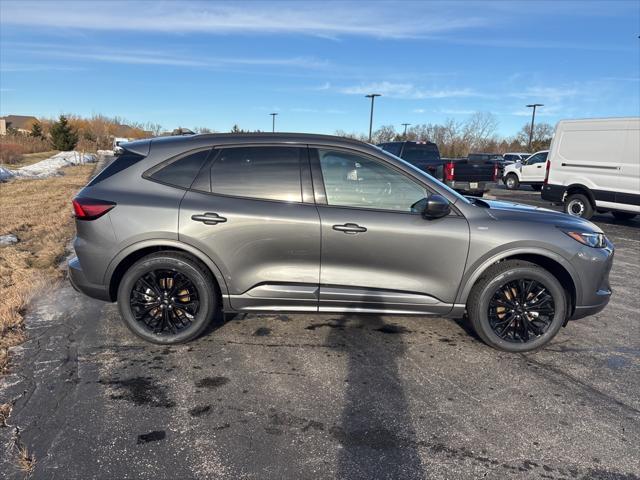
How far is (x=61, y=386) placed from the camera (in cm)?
329

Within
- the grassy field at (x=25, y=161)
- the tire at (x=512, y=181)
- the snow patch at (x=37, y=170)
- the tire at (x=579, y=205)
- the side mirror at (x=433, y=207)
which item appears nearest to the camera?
the side mirror at (x=433, y=207)

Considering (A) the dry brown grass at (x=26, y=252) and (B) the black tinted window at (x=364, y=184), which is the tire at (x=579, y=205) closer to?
(B) the black tinted window at (x=364, y=184)

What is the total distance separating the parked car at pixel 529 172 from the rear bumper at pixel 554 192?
9518 millimetres

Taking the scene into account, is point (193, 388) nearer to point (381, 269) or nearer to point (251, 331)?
point (251, 331)

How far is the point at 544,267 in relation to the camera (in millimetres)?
4078

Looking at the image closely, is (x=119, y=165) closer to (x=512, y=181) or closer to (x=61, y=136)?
(x=512, y=181)

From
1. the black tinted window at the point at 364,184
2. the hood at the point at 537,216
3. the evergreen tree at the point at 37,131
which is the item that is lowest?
the hood at the point at 537,216

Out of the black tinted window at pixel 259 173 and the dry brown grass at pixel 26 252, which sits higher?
the black tinted window at pixel 259 173

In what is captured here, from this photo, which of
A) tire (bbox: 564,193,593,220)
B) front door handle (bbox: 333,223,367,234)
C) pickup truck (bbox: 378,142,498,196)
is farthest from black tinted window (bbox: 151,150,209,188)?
tire (bbox: 564,193,593,220)

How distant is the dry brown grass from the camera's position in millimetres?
4359

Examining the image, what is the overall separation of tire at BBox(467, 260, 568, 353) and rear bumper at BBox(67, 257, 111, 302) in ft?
10.4

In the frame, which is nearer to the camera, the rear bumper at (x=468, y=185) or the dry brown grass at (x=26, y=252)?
the dry brown grass at (x=26, y=252)

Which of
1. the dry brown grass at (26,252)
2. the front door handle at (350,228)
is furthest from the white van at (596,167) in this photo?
the dry brown grass at (26,252)

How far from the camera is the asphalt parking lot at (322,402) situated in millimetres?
2564
